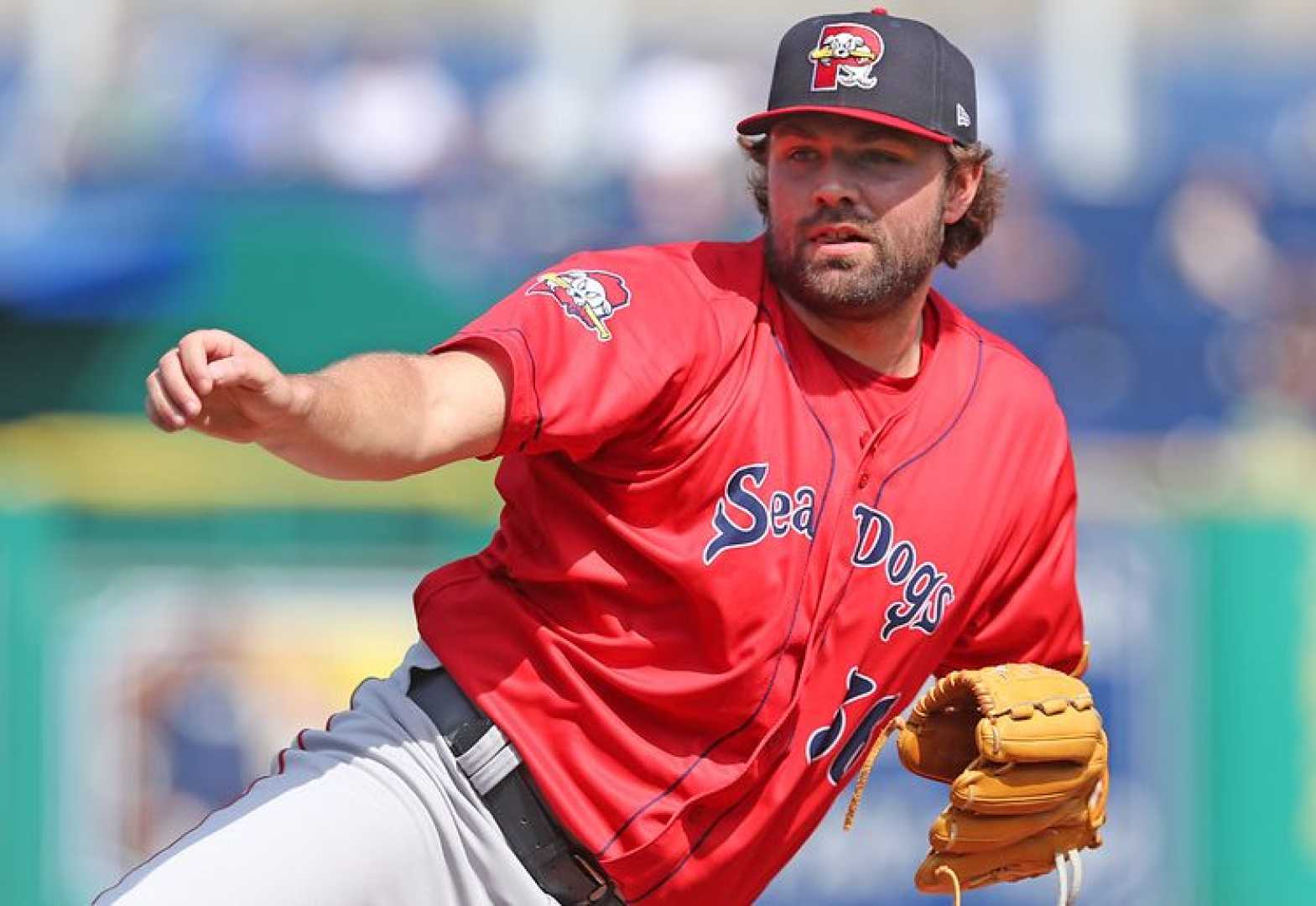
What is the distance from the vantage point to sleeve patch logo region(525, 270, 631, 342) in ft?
9.35

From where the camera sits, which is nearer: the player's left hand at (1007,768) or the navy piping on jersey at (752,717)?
the navy piping on jersey at (752,717)

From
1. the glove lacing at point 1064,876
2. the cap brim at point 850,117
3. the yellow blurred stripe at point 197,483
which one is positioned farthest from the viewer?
the yellow blurred stripe at point 197,483

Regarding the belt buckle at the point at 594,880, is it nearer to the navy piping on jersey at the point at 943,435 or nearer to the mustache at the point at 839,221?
the navy piping on jersey at the point at 943,435

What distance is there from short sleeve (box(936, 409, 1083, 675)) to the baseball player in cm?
4

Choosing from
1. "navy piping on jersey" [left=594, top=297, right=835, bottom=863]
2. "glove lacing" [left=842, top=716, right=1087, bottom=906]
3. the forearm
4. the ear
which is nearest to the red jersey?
"navy piping on jersey" [left=594, top=297, right=835, bottom=863]

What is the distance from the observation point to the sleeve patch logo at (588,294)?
2.85m

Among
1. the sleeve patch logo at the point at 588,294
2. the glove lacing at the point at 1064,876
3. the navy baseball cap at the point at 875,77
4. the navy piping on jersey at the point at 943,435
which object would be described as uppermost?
the navy baseball cap at the point at 875,77

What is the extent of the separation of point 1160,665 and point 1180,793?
363 mm

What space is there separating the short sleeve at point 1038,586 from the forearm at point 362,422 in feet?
3.83

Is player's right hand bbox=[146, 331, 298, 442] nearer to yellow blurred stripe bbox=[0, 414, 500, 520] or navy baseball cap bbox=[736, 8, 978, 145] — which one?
navy baseball cap bbox=[736, 8, 978, 145]

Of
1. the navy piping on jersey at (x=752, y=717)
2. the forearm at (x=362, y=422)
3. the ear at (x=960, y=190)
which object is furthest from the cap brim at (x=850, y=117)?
the forearm at (x=362, y=422)

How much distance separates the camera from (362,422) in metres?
2.48

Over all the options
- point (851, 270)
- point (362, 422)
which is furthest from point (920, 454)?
point (362, 422)

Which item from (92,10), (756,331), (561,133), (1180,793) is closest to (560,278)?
(756,331)
